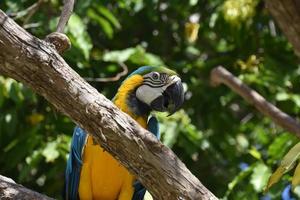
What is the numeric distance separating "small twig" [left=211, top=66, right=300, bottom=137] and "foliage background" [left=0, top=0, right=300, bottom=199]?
0.30ft

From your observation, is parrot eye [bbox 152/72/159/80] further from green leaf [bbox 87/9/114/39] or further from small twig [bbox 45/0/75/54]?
green leaf [bbox 87/9/114/39]

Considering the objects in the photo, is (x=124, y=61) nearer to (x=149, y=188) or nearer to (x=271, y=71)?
(x=271, y=71)

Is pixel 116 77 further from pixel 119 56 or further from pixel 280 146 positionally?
pixel 280 146

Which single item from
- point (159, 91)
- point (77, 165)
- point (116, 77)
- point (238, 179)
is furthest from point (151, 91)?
point (116, 77)

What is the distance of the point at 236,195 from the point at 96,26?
65.0 inches

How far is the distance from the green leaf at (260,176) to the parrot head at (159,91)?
62 centimetres

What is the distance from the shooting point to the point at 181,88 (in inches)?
122

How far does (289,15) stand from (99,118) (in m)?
1.40

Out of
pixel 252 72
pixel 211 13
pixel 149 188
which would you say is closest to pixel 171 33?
pixel 211 13

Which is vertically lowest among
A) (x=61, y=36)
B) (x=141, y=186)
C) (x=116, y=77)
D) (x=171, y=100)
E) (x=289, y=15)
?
(x=141, y=186)

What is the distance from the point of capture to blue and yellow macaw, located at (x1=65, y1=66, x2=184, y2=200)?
3.04 m

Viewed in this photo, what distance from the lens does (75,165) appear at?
3.09m

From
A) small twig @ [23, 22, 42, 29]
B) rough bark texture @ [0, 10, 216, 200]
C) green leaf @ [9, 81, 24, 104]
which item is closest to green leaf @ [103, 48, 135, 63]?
small twig @ [23, 22, 42, 29]

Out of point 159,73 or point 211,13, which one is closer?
point 159,73
